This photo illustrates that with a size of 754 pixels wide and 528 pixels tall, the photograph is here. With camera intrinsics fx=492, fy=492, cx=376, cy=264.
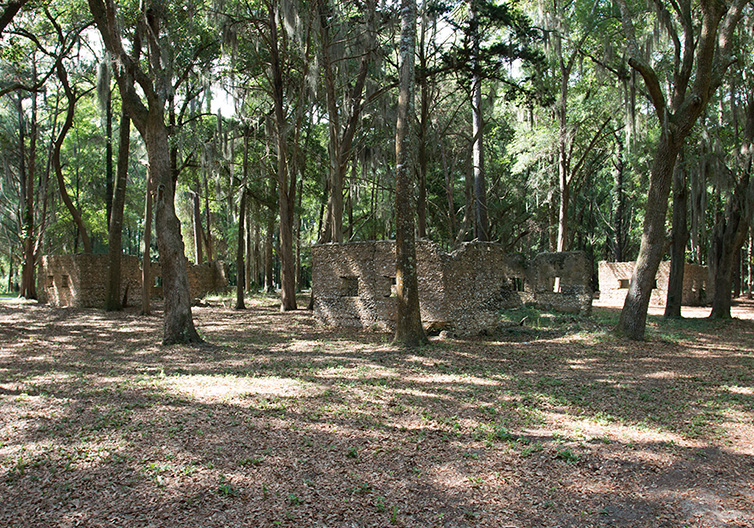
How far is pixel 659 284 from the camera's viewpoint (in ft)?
64.4

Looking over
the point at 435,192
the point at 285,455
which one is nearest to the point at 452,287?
the point at 285,455

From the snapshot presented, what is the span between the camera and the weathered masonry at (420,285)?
9891 mm

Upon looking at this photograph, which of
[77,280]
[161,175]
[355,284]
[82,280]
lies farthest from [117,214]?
[355,284]

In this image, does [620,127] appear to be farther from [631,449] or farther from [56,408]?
[56,408]

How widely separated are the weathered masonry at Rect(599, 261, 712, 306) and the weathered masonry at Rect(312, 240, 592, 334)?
1169 cm

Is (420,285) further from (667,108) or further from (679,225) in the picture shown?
(679,225)

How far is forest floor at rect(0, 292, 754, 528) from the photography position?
3.00m

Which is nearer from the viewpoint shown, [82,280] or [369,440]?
[369,440]

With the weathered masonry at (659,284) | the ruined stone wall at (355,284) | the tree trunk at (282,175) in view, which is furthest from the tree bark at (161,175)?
the weathered masonry at (659,284)

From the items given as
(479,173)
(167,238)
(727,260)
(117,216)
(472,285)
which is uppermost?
(479,173)

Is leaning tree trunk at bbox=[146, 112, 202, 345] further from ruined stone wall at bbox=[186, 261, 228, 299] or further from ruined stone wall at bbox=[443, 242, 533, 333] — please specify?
ruined stone wall at bbox=[186, 261, 228, 299]

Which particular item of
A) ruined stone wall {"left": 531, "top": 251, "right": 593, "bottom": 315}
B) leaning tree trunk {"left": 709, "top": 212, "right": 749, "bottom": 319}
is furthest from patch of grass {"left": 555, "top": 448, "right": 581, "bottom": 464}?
leaning tree trunk {"left": 709, "top": 212, "right": 749, "bottom": 319}

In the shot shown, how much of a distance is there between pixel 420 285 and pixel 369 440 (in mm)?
6108

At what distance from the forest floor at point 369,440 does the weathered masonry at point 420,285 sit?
2253mm
